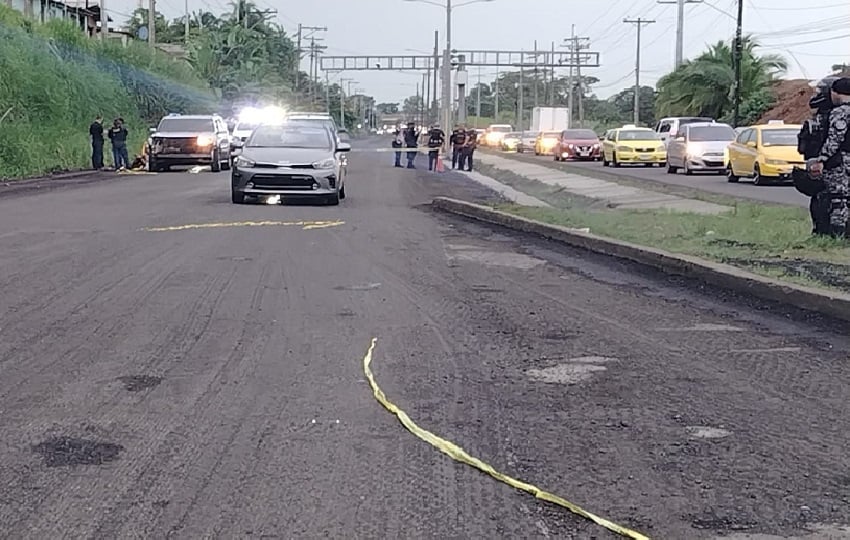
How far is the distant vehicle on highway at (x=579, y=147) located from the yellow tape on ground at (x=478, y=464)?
43.8 m

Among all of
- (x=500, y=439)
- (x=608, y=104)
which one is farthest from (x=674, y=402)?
(x=608, y=104)

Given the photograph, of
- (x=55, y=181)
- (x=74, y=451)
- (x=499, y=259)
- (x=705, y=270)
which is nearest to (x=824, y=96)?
(x=705, y=270)

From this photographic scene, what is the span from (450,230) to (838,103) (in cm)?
Answer: 566

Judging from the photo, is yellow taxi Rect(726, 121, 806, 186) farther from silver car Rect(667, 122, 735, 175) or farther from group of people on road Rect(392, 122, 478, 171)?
group of people on road Rect(392, 122, 478, 171)

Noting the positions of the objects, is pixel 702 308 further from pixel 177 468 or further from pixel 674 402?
pixel 177 468

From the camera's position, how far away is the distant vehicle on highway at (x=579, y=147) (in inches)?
1951

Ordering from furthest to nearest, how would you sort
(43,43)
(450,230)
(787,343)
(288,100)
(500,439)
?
1. (288,100)
2. (43,43)
3. (450,230)
4. (787,343)
5. (500,439)

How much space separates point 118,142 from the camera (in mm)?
35969

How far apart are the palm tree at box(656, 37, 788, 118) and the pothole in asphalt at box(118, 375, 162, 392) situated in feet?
191

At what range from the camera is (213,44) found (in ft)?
266

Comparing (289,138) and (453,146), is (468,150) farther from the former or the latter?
(289,138)

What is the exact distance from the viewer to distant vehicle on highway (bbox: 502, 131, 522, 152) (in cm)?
7199

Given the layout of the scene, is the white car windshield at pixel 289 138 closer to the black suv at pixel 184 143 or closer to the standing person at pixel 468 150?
the black suv at pixel 184 143

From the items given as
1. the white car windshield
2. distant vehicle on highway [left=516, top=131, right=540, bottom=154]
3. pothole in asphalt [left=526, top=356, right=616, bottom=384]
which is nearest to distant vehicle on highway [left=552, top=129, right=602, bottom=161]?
distant vehicle on highway [left=516, top=131, right=540, bottom=154]
